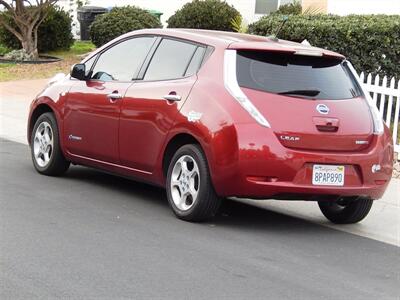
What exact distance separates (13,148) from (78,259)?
5.13m

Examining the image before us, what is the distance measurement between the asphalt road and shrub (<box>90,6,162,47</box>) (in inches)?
450

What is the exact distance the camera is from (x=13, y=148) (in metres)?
10.1

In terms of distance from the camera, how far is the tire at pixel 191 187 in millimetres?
6316

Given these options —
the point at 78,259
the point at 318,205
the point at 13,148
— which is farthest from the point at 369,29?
the point at 78,259

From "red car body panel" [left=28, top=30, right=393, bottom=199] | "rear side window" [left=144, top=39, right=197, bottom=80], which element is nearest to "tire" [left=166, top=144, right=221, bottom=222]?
"red car body panel" [left=28, top=30, right=393, bottom=199]

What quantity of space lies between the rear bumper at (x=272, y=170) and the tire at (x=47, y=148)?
2582 millimetres

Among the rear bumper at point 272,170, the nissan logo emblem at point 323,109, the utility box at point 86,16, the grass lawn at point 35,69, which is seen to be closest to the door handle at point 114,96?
the rear bumper at point 272,170

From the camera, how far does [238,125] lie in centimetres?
609

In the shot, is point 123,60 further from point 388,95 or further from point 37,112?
point 388,95

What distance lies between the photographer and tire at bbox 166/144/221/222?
20.7 ft

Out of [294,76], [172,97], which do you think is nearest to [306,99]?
[294,76]

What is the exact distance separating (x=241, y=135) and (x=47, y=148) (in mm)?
3013

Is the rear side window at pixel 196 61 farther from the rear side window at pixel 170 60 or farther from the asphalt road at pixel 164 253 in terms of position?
the asphalt road at pixel 164 253

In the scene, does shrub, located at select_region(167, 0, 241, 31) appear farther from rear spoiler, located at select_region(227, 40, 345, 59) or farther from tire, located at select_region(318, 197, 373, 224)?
rear spoiler, located at select_region(227, 40, 345, 59)
